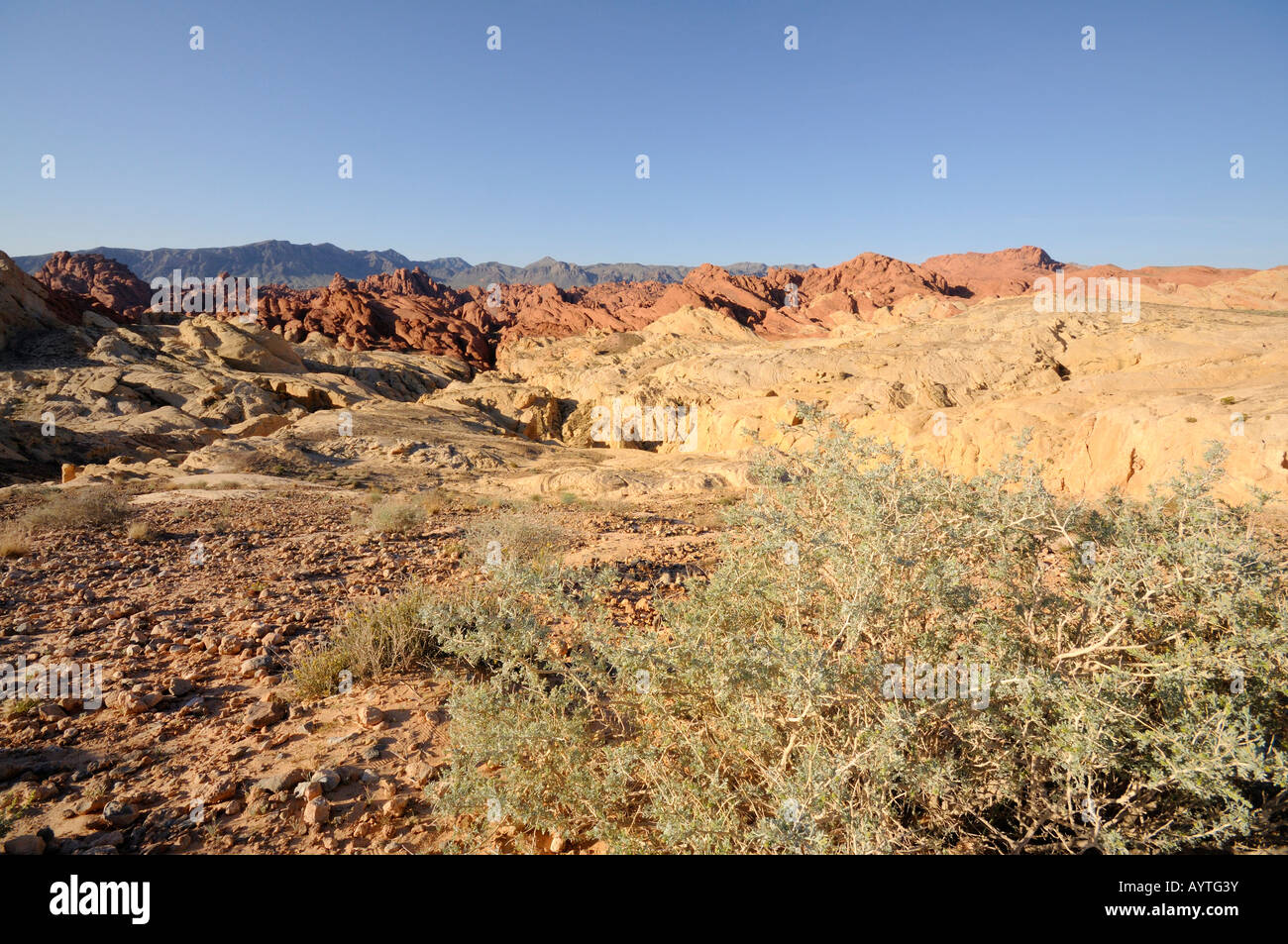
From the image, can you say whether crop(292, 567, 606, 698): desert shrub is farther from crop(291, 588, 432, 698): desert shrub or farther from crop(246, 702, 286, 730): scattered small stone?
crop(246, 702, 286, 730): scattered small stone

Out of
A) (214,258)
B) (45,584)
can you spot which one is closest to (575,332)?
(45,584)

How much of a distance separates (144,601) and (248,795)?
353 centimetres

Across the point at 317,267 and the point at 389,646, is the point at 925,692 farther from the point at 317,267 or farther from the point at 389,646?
the point at 317,267

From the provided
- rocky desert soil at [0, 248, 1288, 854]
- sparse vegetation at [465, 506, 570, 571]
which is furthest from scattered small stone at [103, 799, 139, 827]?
sparse vegetation at [465, 506, 570, 571]

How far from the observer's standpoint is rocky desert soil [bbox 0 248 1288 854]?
2877mm

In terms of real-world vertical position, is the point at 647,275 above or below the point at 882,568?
above

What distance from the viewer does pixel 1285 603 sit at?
1815 mm

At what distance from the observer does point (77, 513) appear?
7.55 m

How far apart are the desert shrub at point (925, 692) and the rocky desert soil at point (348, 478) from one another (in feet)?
1.69

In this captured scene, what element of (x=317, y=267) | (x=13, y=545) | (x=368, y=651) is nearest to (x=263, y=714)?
(x=368, y=651)

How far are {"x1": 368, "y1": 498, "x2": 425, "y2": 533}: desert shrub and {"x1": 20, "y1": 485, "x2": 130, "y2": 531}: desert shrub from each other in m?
3.42

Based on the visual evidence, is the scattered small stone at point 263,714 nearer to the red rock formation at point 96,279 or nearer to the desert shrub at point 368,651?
the desert shrub at point 368,651

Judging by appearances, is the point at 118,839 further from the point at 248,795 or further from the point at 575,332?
the point at 575,332

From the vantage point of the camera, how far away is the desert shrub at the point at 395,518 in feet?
25.3
